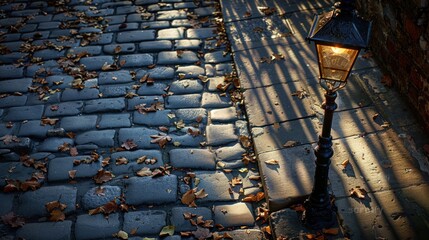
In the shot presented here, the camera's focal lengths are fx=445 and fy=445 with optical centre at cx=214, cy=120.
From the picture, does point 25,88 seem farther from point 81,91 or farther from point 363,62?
point 363,62

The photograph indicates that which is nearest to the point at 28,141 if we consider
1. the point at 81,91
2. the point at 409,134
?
the point at 81,91

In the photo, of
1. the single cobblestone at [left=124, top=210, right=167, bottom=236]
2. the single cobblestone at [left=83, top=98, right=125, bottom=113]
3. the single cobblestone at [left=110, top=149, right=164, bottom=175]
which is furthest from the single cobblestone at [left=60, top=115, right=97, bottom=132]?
the single cobblestone at [left=124, top=210, right=167, bottom=236]

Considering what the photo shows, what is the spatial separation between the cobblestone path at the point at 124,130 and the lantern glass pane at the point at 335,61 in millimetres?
1501

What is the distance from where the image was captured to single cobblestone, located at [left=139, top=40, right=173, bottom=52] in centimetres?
609

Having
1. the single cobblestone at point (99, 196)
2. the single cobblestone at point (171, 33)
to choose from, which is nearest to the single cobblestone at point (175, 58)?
the single cobblestone at point (171, 33)

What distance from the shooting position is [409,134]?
164 inches

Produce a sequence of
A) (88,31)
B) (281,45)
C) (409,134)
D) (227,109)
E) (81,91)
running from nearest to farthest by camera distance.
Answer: (409,134) < (227,109) < (81,91) < (281,45) < (88,31)

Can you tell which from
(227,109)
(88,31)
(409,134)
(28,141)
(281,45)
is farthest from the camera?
(88,31)

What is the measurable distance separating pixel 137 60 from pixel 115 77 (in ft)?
1.48

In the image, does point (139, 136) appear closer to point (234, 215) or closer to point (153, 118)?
point (153, 118)

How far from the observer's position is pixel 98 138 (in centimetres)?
462

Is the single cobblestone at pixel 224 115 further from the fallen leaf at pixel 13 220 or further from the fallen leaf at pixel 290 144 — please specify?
the fallen leaf at pixel 13 220

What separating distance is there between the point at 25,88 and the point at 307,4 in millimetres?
4175

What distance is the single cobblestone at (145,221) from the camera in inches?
143
